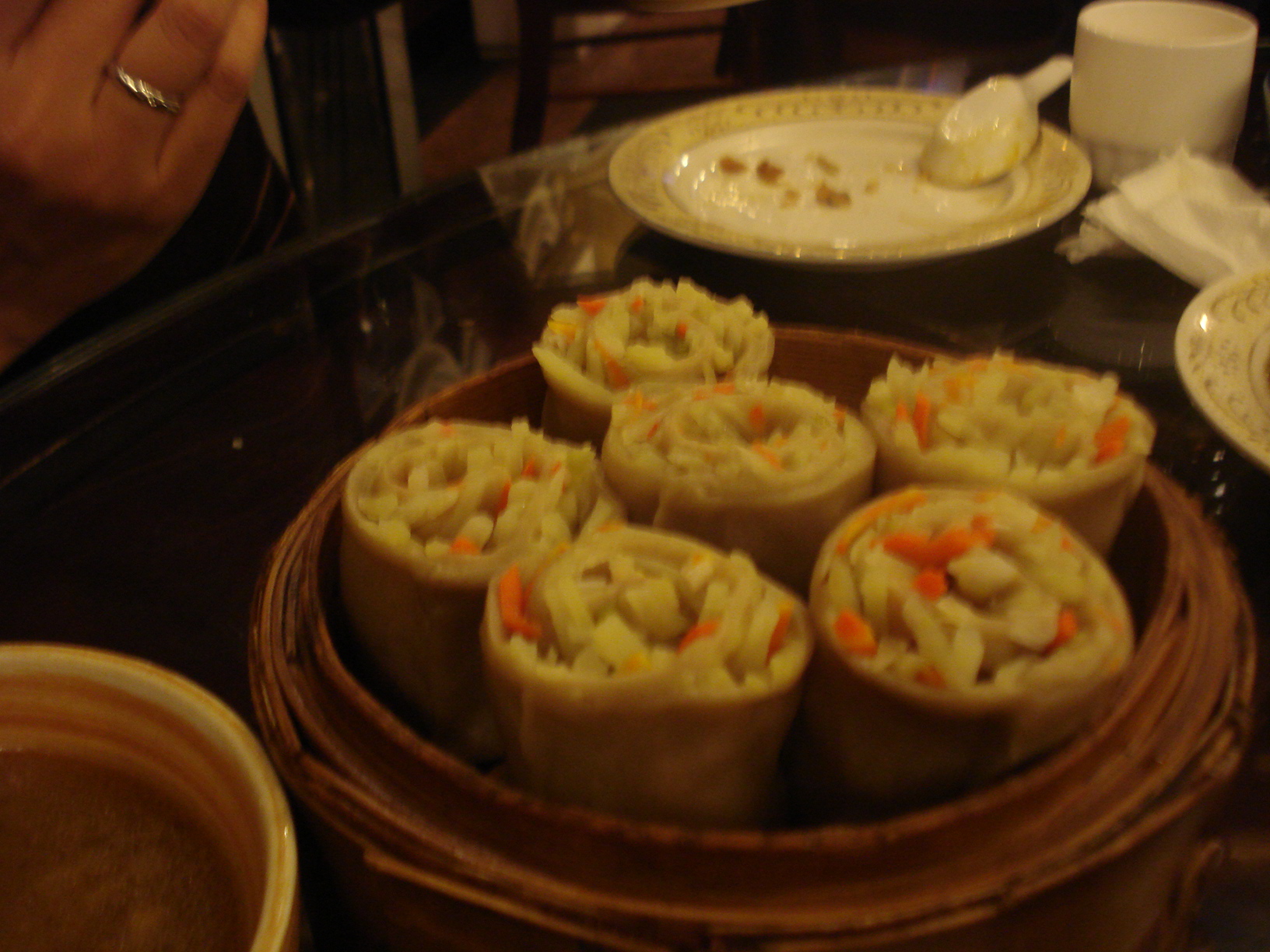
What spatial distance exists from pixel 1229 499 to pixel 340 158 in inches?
92.1

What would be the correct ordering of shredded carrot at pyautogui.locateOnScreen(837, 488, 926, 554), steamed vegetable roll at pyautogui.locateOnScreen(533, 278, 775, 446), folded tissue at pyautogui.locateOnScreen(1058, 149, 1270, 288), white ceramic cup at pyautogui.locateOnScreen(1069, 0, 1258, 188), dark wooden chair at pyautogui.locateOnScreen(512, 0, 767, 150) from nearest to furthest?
shredded carrot at pyautogui.locateOnScreen(837, 488, 926, 554) < steamed vegetable roll at pyautogui.locateOnScreen(533, 278, 775, 446) < folded tissue at pyautogui.locateOnScreen(1058, 149, 1270, 288) < white ceramic cup at pyautogui.locateOnScreen(1069, 0, 1258, 188) < dark wooden chair at pyautogui.locateOnScreen(512, 0, 767, 150)

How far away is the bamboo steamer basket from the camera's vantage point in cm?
50

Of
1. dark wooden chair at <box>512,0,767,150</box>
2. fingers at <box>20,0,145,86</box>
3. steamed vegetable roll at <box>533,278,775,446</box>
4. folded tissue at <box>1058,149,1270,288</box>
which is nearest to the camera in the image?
steamed vegetable roll at <box>533,278,775,446</box>

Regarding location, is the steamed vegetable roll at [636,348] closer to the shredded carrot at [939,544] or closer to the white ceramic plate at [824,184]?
the shredded carrot at [939,544]

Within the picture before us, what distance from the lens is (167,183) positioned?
130 cm

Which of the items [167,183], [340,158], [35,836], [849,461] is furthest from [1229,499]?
[340,158]

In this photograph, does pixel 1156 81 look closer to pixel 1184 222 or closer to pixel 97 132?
pixel 1184 222

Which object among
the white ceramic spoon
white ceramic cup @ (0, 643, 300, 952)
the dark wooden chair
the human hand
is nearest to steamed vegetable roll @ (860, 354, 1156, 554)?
white ceramic cup @ (0, 643, 300, 952)

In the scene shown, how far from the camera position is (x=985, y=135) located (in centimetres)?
154

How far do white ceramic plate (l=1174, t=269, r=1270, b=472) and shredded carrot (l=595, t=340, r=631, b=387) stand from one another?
21.1 inches

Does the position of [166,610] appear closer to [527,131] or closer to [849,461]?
[849,461]

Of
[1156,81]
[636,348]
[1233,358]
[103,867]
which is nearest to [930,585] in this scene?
[636,348]

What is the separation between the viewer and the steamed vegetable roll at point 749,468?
0.67 metres

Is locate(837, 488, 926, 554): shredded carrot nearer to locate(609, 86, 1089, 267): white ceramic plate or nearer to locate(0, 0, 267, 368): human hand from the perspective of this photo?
locate(609, 86, 1089, 267): white ceramic plate
